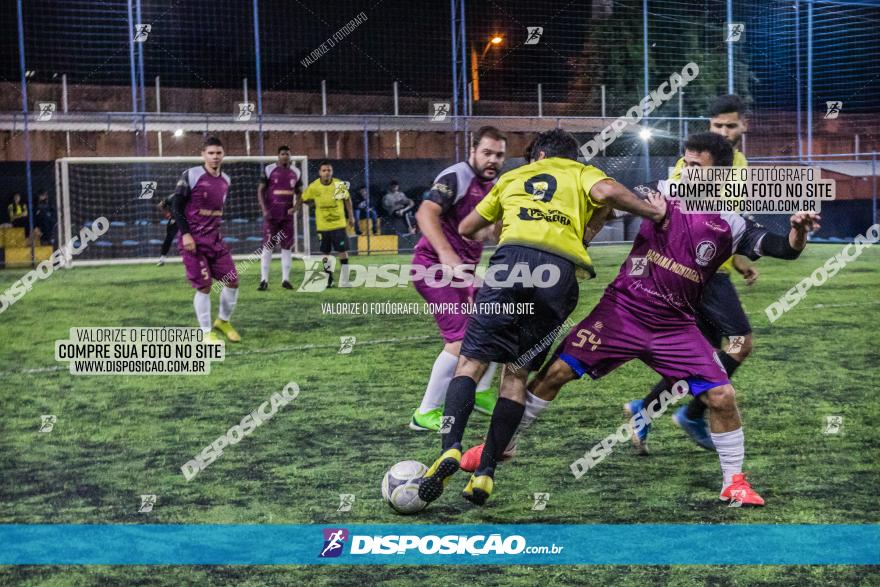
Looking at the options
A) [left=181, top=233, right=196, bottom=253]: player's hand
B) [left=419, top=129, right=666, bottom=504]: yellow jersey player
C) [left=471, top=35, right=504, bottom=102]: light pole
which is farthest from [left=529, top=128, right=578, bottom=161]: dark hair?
[left=471, top=35, right=504, bottom=102]: light pole

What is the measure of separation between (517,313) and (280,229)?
11998 mm

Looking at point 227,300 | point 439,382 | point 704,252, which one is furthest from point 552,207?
point 227,300

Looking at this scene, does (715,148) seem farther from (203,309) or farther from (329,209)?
(329,209)

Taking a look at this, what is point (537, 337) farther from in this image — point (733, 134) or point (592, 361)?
point (733, 134)

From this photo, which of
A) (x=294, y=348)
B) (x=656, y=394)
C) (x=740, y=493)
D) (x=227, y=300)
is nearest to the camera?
(x=740, y=493)

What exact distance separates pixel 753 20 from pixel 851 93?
3.04 metres

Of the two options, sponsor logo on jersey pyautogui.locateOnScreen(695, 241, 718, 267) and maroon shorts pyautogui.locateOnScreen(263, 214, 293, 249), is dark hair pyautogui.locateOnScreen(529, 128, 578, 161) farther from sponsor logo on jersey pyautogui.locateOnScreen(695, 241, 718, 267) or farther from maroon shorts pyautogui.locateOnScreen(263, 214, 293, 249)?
maroon shorts pyautogui.locateOnScreen(263, 214, 293, 249)

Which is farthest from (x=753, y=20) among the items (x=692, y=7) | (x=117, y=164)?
(x=117, y=164)


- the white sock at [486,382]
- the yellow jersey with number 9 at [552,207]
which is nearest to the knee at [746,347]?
the yellow jersey with number 9 at [552,207]

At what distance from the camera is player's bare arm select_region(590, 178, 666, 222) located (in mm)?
4746

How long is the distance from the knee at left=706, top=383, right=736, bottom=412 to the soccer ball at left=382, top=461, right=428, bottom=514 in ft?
4.45

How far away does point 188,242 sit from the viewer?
10.1 m

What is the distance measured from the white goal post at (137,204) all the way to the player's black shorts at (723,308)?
16.2 meters

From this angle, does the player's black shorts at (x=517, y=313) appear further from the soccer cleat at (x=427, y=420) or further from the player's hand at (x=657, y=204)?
the soccer cleat at (x=427, y=420)
